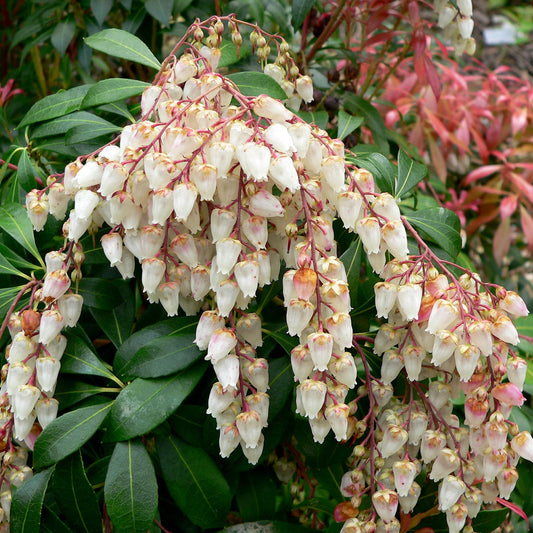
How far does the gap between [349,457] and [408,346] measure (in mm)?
282

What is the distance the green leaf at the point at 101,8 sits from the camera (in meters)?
1.60

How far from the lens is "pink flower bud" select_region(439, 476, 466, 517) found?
97cm

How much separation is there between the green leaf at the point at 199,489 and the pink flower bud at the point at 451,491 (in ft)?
1.09

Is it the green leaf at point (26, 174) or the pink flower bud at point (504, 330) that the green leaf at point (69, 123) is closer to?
the green leaf at point (26, 174)

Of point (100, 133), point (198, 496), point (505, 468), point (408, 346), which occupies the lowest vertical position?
point (198, 496)

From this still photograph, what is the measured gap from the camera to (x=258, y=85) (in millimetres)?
1224

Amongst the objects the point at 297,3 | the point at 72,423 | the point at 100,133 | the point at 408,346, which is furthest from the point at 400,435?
the point at 297,3

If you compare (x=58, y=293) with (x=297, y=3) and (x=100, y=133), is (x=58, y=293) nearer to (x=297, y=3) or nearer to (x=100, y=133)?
(x=100, y=133)

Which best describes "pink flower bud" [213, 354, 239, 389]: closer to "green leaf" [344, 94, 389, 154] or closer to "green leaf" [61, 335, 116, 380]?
"green leaf" [61, 335, 116, 380]

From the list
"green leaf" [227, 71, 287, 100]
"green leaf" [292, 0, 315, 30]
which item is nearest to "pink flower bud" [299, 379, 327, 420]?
"green leaf" [227, 71, 287, 100]

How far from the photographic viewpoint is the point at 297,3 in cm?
152

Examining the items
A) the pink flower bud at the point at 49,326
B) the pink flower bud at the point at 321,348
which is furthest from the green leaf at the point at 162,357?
the pink flower bud at the point at 321,348

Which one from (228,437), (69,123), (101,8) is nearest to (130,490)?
(228,437)

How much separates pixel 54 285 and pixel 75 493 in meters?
0.33
